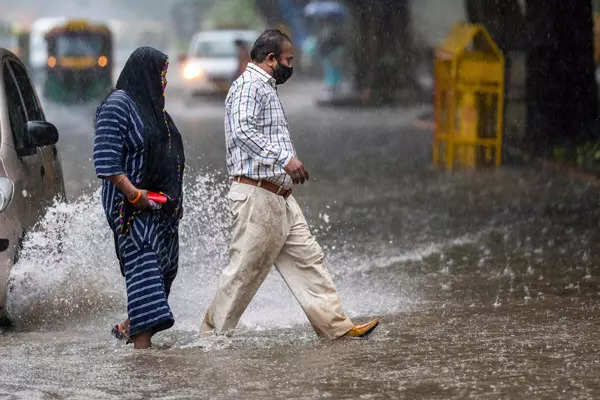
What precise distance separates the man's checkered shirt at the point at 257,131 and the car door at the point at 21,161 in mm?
1342

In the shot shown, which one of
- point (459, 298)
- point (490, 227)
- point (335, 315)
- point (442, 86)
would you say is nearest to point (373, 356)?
point (335, 315)

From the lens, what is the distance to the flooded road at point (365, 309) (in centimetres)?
596

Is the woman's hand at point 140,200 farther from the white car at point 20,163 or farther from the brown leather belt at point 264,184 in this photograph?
the white car at point 20,163

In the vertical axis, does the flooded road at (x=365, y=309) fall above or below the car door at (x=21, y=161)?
below

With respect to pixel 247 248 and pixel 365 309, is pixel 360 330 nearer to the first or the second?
pixel 247 248

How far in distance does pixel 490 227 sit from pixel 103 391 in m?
6.64

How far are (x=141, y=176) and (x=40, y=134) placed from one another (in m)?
1.18

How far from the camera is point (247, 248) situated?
6.80m

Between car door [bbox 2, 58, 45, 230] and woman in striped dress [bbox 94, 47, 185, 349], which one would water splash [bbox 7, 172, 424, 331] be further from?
woman in striped dress [bbox 94, 47, 185, 349]

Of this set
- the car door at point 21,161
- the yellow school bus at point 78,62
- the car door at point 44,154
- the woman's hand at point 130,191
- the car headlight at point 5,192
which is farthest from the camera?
the yellow school bus at point 78,62

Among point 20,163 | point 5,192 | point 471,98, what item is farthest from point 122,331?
point 471,98

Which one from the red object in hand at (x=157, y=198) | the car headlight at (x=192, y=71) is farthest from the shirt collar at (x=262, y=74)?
the car headlight at (x=192, y=71)

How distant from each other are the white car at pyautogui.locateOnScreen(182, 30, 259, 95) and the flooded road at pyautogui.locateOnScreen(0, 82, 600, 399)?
2140 cm

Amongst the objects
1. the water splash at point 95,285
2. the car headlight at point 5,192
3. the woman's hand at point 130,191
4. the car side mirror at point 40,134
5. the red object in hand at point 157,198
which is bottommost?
the water splash at point 95,285
